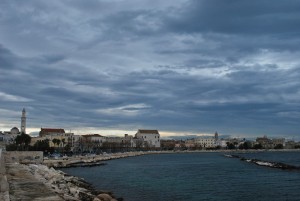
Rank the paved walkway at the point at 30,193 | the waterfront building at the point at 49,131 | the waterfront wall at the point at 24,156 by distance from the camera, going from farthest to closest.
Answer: the waterfront building at the point at 49,131 → the waterfront wall at the point at 24,156 → the paved walkway at the point at 30,193

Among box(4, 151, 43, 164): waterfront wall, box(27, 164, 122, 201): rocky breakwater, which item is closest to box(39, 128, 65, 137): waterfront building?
box(4, 151, 43, 164): waterfront wall

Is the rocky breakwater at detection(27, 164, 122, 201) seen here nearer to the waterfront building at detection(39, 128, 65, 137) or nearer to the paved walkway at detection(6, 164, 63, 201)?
the paved walkway at detection(6, 164, 63, 201)

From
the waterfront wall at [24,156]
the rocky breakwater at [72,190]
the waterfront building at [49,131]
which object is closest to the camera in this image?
the rocky breakwater at [72,190]

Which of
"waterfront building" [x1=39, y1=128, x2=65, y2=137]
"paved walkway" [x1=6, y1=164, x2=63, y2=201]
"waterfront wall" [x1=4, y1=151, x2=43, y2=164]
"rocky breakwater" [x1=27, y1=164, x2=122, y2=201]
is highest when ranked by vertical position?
"waterfront building" [x1=39, y1=128, x2=65, y2=137]

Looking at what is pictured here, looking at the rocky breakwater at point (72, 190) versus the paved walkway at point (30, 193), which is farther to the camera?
the rocky breakwater at point (72, 190)

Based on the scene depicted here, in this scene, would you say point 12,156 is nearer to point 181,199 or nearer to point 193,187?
point 193,187

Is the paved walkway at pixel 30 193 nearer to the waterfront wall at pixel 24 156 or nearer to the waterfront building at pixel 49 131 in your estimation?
the waterfront wall at pixel 24 156

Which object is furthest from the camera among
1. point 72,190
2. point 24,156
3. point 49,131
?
point 49,131

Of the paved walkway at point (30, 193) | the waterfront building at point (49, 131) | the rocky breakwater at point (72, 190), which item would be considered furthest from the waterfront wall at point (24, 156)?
the waterfront building at point (49, 131)

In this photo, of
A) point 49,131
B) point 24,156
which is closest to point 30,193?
point 24,156

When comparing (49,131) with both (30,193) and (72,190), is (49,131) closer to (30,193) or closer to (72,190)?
(72,190)

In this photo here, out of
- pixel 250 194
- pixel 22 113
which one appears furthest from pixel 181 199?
pixel 22 113

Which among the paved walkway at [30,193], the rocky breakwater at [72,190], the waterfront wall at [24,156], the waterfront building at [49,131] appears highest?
the waterfront building at [49,131]

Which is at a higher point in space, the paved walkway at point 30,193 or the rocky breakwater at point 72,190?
the paved walkway at point 30,193
